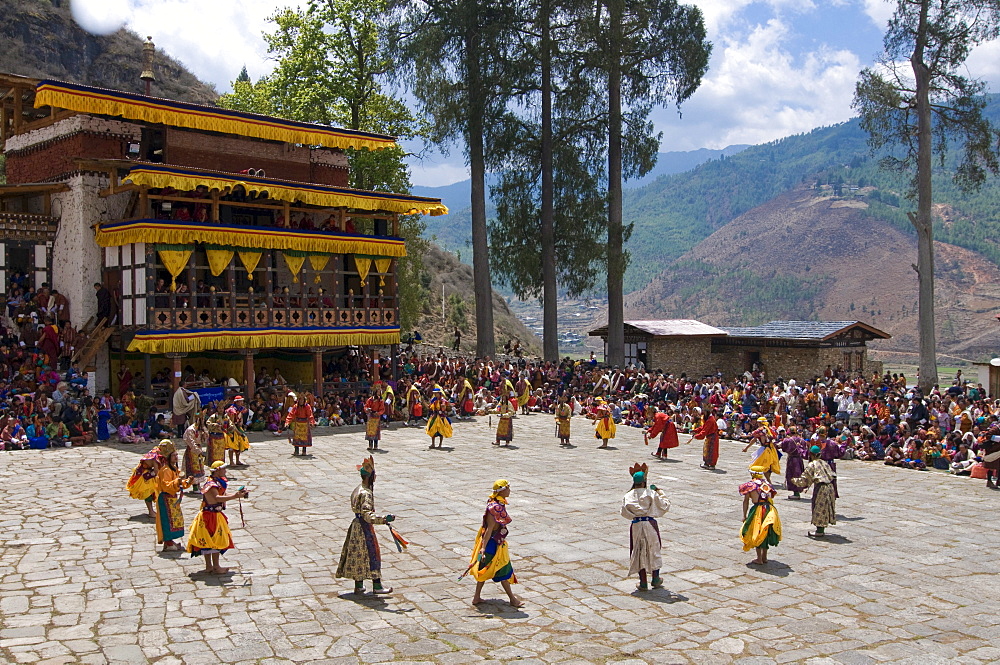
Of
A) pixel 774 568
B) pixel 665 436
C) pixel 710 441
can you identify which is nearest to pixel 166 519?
pixel 774 568

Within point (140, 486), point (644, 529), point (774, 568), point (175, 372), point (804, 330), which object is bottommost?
point (774, 568)

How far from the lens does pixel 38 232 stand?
978 inches

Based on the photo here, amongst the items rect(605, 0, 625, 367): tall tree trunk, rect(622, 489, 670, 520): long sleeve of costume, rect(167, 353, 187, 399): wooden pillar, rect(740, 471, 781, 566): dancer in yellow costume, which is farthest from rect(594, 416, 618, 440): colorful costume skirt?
rect(605, 0, 625, 367): tall tree trunk

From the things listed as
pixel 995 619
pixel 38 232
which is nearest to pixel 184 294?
pixel 38 232

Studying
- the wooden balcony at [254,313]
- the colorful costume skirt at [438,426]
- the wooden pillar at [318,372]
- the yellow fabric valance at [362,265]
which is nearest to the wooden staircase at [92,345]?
the wooden balcony at [254,313]

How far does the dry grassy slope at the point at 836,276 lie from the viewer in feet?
300

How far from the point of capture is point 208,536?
Result: 10406mm

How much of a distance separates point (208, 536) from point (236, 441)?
24.1 feet

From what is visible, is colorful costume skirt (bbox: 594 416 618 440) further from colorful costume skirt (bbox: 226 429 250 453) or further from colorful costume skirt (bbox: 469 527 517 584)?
colorful costume skirt (bbox: 469 527 517 584)

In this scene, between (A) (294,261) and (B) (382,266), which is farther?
(B) (382,266)

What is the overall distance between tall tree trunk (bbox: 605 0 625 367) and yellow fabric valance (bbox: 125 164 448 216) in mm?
8312

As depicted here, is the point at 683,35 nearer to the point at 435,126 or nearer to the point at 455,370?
the point at 435,126

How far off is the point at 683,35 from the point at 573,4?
15.9 ft

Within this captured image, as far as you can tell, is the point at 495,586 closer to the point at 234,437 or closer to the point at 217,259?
the point at 234,437
